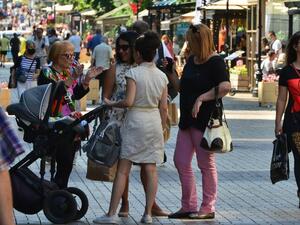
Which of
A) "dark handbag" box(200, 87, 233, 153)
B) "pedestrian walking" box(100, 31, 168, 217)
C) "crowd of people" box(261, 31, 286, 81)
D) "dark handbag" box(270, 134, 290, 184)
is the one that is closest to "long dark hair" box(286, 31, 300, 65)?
"dark handbag" box(270, 134, 290, 184)

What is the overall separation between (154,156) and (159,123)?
0.30m

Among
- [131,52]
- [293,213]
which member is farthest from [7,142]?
[293,213]

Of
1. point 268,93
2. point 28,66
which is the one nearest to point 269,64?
point 268,93

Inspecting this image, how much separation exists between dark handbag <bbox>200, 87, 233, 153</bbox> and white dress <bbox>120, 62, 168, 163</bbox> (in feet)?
1.42

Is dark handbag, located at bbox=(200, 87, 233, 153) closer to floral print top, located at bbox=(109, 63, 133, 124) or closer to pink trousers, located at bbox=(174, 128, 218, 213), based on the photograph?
pink trousers, located at bbox=(174, 128, 218, 213)

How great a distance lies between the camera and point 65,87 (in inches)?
407

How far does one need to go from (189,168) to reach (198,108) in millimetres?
647

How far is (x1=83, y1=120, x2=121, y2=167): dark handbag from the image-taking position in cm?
994

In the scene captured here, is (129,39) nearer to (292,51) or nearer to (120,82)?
(120,82)

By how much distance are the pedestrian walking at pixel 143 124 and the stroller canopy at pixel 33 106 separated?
1.81ft

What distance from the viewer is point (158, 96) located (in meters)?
10.1

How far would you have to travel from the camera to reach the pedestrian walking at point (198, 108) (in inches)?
404

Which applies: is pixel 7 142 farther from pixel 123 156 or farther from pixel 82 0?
pixel 82 0

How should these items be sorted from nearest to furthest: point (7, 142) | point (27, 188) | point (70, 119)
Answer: point (7, 142), point (27, 188), point (70, 119)
